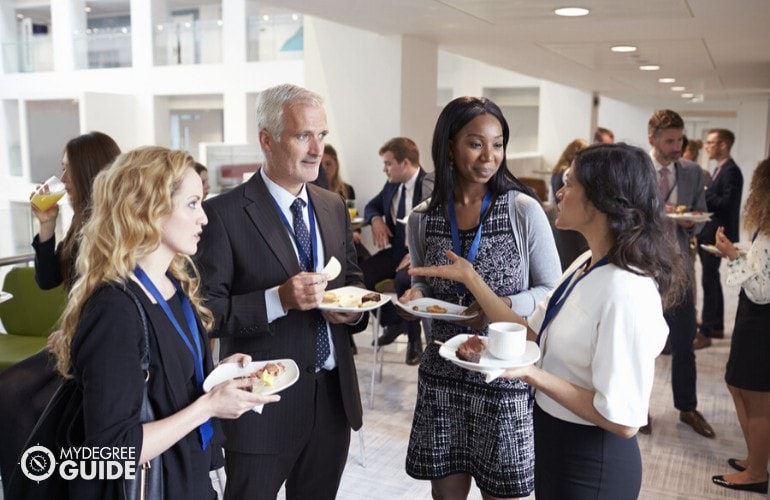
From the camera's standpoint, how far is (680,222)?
11.4ft

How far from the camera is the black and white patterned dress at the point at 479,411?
5.76 feet

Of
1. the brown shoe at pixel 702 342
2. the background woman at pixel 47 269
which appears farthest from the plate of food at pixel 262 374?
the brown shoe at pixel 702 342

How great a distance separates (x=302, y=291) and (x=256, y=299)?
0.42ft

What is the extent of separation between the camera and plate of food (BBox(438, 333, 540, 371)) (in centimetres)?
135

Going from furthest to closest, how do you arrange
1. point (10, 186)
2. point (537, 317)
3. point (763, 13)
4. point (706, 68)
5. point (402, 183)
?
point (10, 186) < point (706, 68) < point (402, 183) < point (763, 13) < point (537, 317)

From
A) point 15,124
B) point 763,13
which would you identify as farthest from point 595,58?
point 15,124

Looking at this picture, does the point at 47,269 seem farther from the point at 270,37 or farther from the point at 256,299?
the point at 270,37

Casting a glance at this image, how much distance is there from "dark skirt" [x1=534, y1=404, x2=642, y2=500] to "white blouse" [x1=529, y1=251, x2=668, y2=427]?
1.7 inches

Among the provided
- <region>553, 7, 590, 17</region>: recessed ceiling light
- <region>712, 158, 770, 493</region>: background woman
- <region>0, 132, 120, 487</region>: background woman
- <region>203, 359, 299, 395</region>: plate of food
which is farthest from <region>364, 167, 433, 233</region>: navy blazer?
<region>203, 359, 299, 395</region>: plate of food

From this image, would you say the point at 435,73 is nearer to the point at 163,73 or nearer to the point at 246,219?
the point at 246,219

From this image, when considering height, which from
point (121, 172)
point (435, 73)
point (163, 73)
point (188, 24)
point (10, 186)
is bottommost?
point (10, 186)

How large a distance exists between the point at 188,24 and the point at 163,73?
1220mm

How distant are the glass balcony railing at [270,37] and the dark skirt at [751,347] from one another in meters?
11.6

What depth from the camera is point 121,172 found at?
1.30 m
